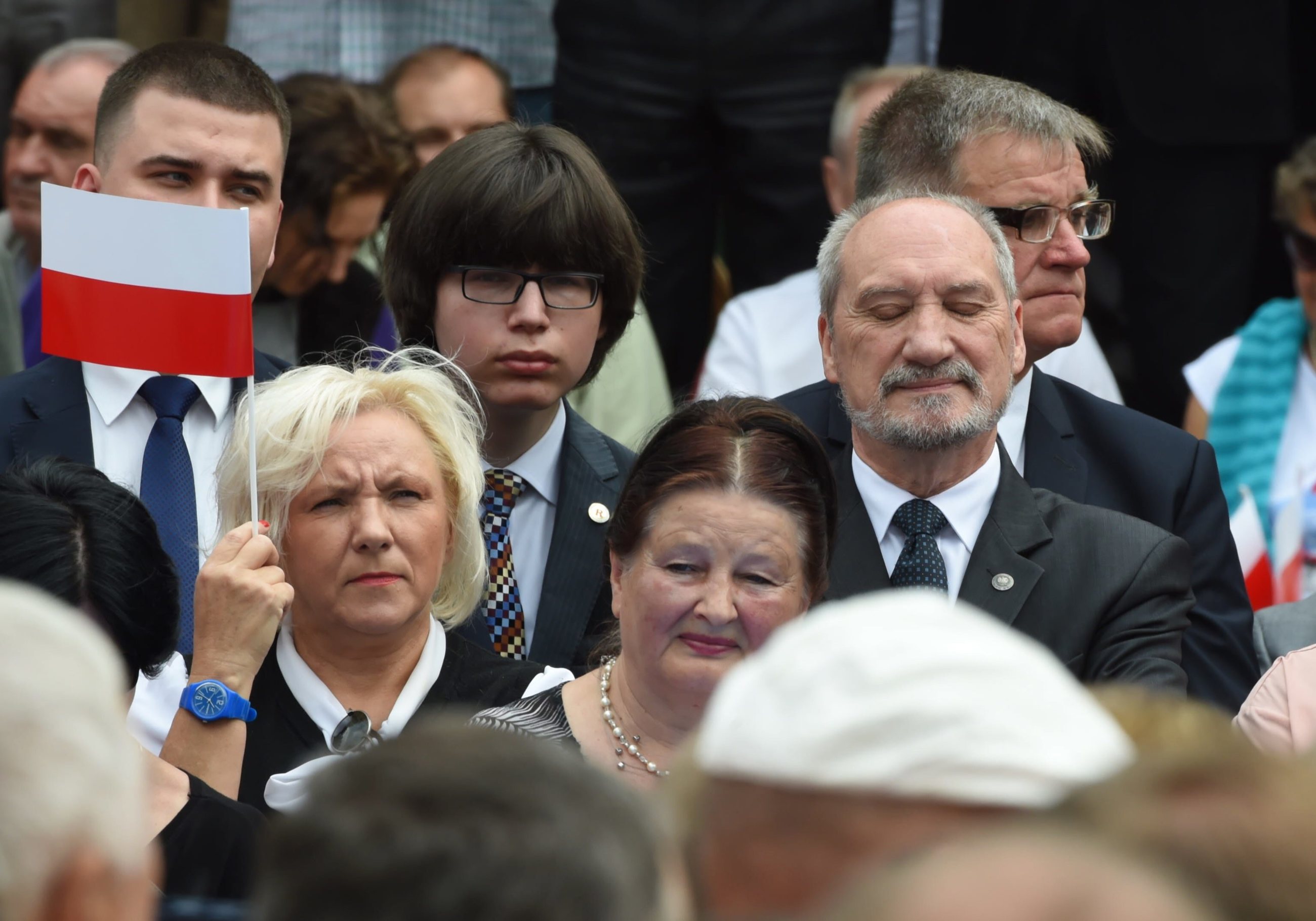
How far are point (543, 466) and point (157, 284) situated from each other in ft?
3.38

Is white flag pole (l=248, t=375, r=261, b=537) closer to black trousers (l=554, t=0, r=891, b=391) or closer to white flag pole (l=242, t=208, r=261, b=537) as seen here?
white flag pole (l=242, t=208, r=261, b=537)

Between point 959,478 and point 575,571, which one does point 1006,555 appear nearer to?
point 959,478

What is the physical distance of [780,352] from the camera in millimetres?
5980

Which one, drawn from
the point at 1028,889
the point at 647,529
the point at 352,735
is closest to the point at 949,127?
the point at 647,529

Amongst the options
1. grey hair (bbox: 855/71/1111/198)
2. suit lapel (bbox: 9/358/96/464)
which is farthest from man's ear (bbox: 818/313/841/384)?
suit lapel (bbox: 9/358/96/464)

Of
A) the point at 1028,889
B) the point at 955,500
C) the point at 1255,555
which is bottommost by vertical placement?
the point at 1255,555

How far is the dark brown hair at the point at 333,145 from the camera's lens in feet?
19.3

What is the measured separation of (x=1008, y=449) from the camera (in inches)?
187

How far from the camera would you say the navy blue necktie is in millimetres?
4363

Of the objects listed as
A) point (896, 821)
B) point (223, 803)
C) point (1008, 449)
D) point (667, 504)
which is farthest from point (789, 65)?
point (896, 821)

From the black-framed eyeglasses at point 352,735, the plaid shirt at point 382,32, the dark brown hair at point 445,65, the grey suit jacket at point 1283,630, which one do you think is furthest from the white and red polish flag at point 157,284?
the plaid shirt at point 382,32

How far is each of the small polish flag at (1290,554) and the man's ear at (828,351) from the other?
151 cm

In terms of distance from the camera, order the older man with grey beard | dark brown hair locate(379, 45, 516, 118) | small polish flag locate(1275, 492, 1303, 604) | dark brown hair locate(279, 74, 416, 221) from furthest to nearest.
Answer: dark brown hair locate(379, 45, 516, 118) → dark brown hair locate(279, 74, 416, 221) → small polish flag locate(1275, 492, 1303, 604) → the older man with grey beard

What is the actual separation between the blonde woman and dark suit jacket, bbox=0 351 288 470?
431 millimetres
